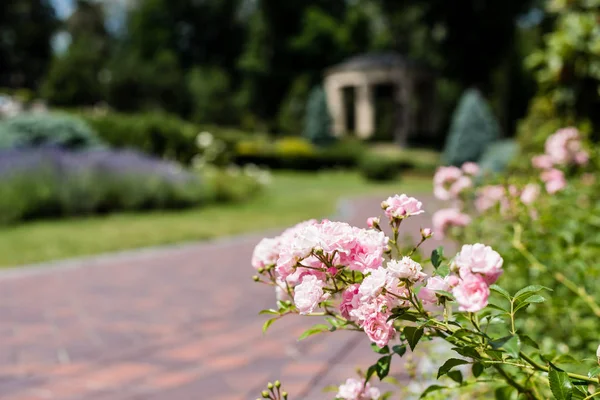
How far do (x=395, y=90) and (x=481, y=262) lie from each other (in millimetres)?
33948

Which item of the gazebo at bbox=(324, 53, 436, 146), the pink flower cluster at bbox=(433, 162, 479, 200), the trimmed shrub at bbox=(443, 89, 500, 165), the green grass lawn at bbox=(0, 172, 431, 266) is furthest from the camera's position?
the gazebo at bbox=(324, 53, 436, 146)

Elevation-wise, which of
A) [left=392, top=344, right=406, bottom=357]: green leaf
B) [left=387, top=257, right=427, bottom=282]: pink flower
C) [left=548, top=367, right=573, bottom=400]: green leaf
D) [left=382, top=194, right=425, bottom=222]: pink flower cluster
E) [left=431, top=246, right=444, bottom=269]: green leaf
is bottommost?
[left=392, top=344, right=406, bottom=357]: green leaf

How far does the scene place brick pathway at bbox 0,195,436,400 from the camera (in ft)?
9.73

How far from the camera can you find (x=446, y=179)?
278 centimetres

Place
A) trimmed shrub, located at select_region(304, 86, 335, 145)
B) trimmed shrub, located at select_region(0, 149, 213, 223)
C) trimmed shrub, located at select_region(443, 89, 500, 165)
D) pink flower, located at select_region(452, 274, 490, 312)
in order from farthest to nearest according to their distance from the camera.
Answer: trimmed shrub, located at select_region(304, 86, 335, 145) < trimmed shrub, located at select_region(443, 89, 500, 165) < trimmed shrub, located at select_region(0, 149, 213, 223) < pink flower, located at select_region(452, 274, 490, 312)

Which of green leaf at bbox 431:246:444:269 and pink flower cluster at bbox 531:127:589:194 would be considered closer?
green leaf at bbox 431:246:444:269

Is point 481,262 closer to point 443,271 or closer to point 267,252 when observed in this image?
point 443,271

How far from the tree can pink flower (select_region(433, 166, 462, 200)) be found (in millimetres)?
48039

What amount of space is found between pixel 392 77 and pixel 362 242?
31368mm

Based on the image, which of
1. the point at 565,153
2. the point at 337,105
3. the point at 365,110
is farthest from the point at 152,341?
the point at 337,105

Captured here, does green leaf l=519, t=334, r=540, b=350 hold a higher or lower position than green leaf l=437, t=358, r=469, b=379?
higher

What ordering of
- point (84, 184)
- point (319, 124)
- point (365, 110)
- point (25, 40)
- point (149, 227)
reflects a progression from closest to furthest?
point (149, 227)
point (84, 184)
point (319, 124)
point (365, 110)
point (25, 40)

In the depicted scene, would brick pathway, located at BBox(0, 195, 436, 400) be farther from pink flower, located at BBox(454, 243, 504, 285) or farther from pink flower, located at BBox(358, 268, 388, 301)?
pink flower, located at BBox(454, 243, 504, 285)

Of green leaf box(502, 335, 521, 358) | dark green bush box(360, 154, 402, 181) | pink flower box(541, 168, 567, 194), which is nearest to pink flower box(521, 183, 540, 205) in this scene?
pink flower box(541, 168, 567, 194)
